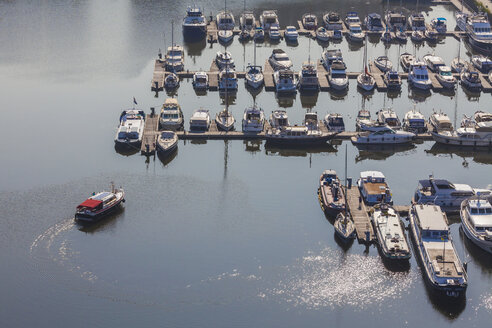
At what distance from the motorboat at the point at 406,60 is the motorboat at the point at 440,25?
18189mm

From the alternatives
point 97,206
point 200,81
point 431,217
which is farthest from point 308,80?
point 97,206

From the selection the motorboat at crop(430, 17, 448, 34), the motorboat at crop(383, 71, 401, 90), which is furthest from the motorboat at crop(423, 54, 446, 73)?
the motorboat at crop(430, 17, 448, 34)

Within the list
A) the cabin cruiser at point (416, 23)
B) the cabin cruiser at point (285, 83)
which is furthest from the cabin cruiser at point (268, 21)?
the cabin cruiser at point (285, 83)

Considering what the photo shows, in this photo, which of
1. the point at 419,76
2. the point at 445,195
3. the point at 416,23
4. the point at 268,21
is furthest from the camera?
the point at 268,21

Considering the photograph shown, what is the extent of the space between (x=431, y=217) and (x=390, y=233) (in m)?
4.68

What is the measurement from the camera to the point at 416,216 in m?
83.8

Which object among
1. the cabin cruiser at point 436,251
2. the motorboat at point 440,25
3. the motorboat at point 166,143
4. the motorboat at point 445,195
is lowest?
the cabin cruiser at point 436,251

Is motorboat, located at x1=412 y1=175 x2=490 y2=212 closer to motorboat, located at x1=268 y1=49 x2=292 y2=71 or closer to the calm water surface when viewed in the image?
the calm water surface

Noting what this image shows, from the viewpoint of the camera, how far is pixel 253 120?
352 feet

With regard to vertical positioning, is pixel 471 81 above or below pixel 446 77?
below

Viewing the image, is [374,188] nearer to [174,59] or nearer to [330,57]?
[330,57]

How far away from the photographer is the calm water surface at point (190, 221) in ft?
241

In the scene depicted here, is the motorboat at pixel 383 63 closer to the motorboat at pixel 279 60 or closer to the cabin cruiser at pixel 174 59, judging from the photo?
the motorboat at pixel 279 60

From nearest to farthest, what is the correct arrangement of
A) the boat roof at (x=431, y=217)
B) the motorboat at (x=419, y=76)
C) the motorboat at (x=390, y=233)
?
the motorboat at (x=390, y=233) → the boat roof at (x=431, y=217) → the motorboat at (x=419, y=76)
